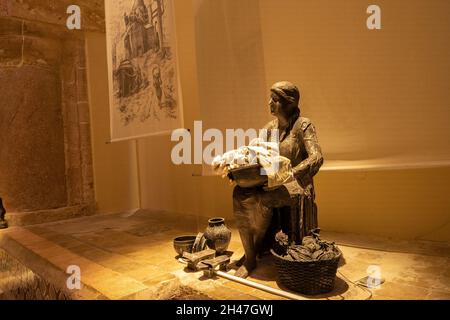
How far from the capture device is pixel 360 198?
3.37 m

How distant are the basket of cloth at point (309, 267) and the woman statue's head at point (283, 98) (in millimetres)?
917

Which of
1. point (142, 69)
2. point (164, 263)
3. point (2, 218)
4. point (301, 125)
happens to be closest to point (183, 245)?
point (164, 263)

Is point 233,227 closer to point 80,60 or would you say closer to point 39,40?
point 80,60

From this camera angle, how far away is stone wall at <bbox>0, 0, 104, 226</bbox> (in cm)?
479

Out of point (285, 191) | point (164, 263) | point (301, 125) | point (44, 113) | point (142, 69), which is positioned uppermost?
point (142, 69)

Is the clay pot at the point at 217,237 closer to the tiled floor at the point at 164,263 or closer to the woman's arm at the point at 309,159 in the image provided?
the tiled floor at the point at 164,263

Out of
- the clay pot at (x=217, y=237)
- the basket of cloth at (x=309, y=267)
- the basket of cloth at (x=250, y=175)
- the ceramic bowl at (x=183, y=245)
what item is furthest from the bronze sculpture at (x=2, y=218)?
the basket of cloth at (x=309, y=267)

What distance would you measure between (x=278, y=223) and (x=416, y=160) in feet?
4.09

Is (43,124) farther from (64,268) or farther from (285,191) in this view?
(285,191)

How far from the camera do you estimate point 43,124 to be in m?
5.05

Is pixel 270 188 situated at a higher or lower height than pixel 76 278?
higher

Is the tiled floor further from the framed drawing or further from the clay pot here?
the framed drawing

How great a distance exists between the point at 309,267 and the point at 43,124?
4.61 meters
